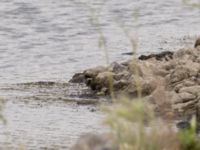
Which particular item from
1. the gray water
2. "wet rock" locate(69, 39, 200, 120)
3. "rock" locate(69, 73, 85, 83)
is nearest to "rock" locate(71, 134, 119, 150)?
the gray water

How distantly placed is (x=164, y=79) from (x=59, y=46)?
787 centimetres

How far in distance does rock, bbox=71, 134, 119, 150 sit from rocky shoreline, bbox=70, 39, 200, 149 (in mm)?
7604

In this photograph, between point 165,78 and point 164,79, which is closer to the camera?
point 164,79

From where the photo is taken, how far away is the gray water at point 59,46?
12570 millimetres

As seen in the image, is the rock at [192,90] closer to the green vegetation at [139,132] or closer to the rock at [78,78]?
the rock at [78,78]

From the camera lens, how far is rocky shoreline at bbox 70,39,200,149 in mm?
13197

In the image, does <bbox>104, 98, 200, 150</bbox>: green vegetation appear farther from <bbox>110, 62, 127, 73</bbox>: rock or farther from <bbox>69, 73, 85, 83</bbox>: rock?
<bbox>69, 73, 85, 83</bbox>: rock

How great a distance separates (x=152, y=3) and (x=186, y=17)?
3.76 meters

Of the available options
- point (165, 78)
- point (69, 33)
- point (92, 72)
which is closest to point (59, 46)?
point (69, 33)

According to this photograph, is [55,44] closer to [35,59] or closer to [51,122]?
[35,59]

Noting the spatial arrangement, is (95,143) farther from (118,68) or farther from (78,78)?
(78,78)

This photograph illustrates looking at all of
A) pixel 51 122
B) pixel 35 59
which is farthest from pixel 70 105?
pixel 35 59

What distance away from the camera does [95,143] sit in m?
4.88

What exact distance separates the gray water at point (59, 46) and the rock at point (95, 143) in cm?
389
